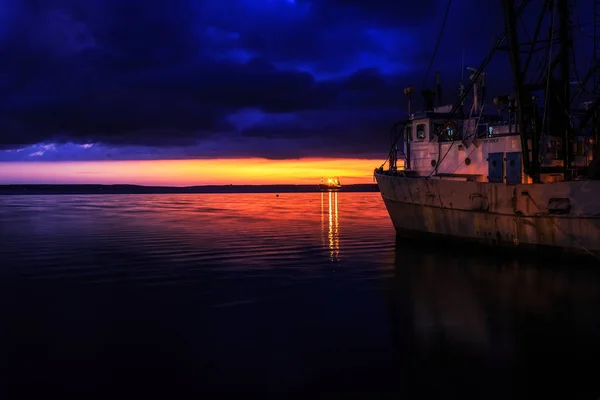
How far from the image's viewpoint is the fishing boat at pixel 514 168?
17.2 meters

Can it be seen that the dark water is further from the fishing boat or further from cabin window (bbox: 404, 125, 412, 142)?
cabin window (bbox: 404, 125, 412, 142)

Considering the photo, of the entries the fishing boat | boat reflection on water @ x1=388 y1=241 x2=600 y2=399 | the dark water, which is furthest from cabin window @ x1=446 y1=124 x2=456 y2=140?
boat reflection on water @ x1=388 y1=241 x2=600 y2=399

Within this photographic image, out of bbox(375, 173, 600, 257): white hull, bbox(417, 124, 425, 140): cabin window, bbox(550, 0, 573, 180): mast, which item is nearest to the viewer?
bbox(375, 173, 600, 257): white hull

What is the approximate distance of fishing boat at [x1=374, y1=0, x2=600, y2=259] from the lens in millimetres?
17156

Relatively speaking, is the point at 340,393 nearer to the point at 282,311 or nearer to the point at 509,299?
the point at 282,311

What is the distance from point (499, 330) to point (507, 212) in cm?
950

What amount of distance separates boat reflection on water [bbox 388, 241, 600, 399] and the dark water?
0.04m

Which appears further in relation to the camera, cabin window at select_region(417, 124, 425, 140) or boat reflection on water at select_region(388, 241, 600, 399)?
cabin window at select_region(417, 124, 425, 140)

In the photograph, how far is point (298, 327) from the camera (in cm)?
1052

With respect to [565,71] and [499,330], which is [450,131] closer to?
[565,71]

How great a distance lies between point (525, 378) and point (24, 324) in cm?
1025

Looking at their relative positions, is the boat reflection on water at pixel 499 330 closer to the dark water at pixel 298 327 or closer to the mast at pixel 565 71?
the dark water at pixel 298 327

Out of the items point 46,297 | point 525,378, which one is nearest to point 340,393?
point 525,378

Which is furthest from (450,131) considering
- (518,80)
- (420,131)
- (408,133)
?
(518,80)
